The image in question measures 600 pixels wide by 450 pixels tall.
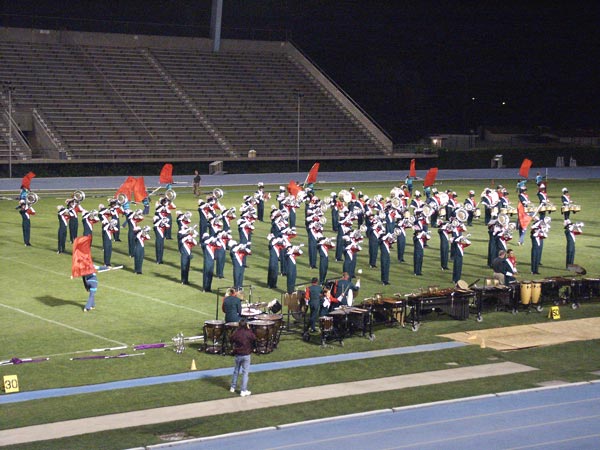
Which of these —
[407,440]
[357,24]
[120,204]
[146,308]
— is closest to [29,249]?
[120,204]

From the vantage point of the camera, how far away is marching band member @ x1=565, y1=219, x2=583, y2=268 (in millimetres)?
25500

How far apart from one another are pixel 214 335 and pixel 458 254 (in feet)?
28.1

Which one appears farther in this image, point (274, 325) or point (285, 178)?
point (285, 178)

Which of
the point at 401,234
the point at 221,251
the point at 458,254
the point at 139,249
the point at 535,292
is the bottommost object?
the point at 535,292

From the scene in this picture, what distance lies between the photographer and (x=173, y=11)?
65.7 meters

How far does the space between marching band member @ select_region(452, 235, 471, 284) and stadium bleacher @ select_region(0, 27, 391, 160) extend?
3224 centimetres

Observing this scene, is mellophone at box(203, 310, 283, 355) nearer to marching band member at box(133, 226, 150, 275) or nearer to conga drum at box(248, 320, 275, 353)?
conga drum at box(248, 320, 275, 353)

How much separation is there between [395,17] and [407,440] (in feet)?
210

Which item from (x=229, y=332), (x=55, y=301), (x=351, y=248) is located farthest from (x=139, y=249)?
(x=229, y=332)

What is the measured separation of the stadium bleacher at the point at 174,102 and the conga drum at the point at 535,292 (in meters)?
35.6

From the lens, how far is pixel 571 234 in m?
25.7

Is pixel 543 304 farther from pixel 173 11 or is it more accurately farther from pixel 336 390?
pixel 173 11

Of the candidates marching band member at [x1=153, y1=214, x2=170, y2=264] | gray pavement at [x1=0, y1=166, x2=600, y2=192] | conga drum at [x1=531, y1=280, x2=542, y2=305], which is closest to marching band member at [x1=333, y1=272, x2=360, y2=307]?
conga drum at [x1=531, y1=280, x2=542, y2=305]

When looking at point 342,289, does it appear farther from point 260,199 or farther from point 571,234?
point 260,199
